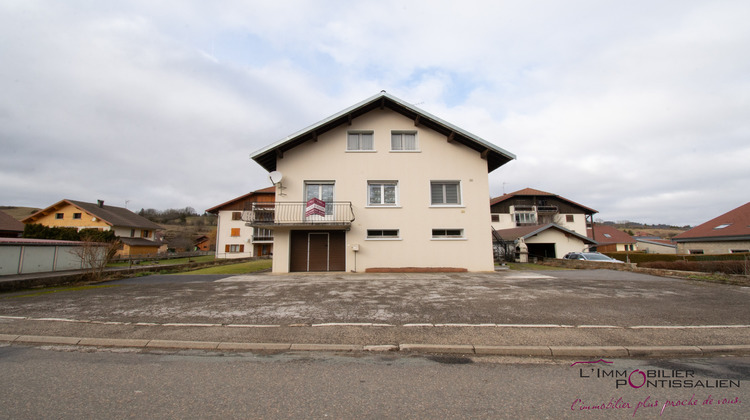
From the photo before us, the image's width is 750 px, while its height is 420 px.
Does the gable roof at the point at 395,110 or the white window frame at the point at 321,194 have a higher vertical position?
the gable roof at the point at 395,110

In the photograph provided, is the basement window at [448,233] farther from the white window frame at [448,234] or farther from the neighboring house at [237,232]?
the neighboring house at [237,232]

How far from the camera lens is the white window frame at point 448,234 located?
50.9 ft

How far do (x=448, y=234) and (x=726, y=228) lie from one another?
94.7 ft

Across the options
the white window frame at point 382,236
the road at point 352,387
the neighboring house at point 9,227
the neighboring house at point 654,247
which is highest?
the neighboring house at point 9,227

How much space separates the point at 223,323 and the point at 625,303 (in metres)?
8.91

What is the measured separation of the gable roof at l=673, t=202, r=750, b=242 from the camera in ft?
83.2

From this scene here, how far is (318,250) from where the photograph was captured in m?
15.6

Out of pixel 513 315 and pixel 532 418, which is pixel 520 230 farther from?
pixel 532 418

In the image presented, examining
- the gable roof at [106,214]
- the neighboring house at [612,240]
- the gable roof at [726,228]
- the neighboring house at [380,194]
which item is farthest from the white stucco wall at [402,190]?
the gable roof at [106,214]

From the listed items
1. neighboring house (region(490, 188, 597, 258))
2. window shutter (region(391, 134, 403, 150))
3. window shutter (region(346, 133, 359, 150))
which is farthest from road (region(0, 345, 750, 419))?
neighboring house (region(490, 188, 597, 258))

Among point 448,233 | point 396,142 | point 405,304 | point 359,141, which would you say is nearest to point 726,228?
point 448,233

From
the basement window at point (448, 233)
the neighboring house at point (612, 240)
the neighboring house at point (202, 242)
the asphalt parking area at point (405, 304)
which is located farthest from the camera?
the neighboring house at point (202, 242)

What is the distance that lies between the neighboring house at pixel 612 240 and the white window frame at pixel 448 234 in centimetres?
4286

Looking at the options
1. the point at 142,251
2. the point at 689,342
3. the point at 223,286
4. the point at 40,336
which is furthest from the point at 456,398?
the point at 142,251
